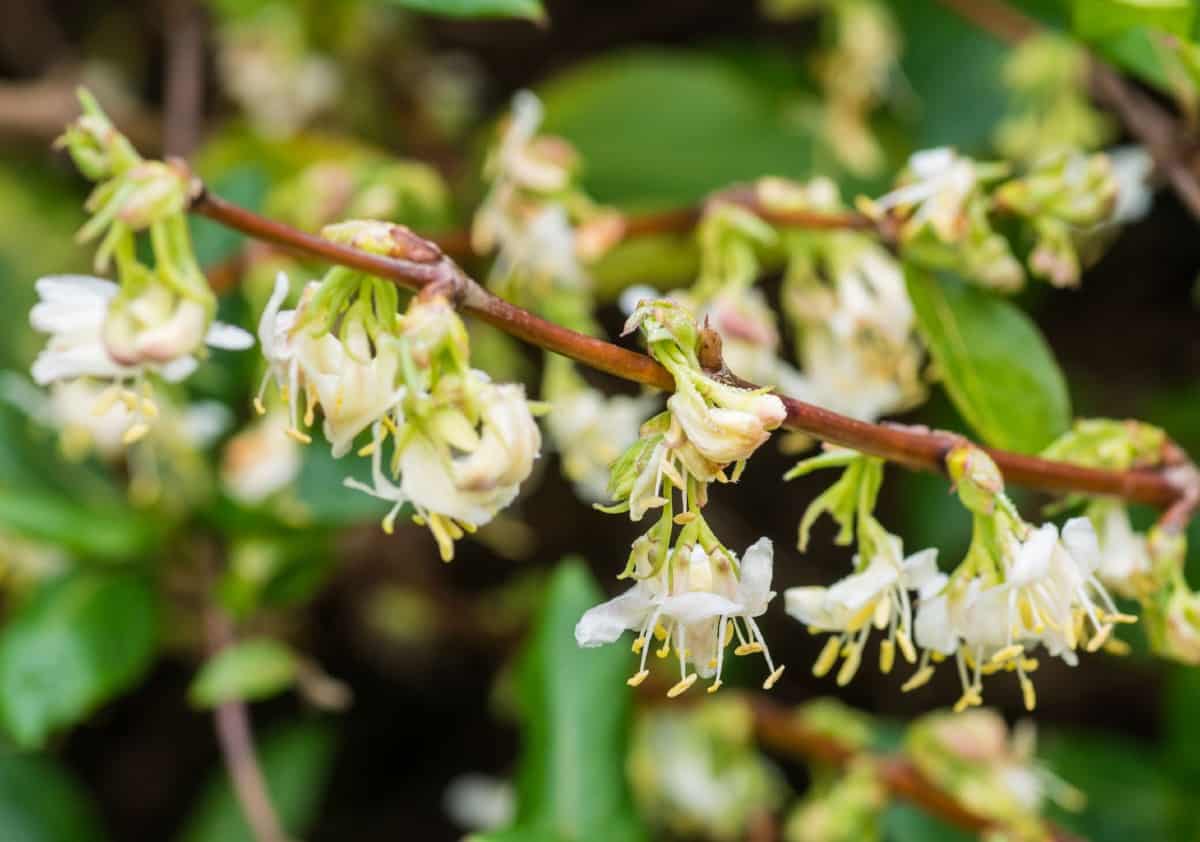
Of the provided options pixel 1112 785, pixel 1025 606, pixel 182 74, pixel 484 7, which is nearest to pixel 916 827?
pixel 1112 785

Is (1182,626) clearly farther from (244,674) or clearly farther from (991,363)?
(244,674)

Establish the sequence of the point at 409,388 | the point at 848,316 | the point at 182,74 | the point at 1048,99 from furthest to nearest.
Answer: the point at 182,74
the point at 1048,99
the point at 848,316
the point at 409,388

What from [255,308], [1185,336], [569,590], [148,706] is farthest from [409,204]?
[1185,336]

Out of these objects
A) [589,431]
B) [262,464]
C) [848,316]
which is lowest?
[262,464]

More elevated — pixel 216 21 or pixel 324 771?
pixel 216 21

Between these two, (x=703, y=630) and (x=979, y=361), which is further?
(x=979, y=361)

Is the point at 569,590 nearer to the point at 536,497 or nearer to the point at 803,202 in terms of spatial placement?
the point at 803,202
